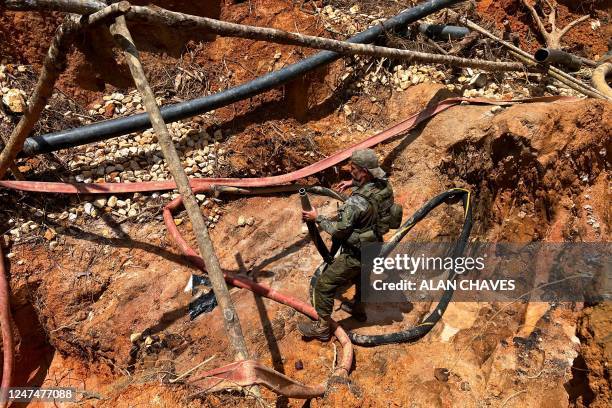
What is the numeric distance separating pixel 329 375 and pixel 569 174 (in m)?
3.23

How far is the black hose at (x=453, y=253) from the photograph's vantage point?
4098 mm

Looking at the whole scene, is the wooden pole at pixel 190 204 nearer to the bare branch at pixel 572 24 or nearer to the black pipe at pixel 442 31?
the black pipe at pixel 442 31

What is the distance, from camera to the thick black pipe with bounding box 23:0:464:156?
4531 mm

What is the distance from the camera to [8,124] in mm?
4676

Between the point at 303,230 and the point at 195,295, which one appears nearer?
the point at 195,295

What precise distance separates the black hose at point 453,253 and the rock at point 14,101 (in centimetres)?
356

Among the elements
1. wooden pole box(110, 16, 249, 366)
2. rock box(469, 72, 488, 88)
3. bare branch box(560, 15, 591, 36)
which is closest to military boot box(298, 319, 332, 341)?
wooden pole box(110, 16, 249, 366)

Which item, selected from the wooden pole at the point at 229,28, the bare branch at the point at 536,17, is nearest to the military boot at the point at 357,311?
the wooden pole at the point at 229,28

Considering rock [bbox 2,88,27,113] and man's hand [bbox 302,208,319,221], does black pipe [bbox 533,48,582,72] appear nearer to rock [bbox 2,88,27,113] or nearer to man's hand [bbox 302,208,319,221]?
man's hand [bbox 302,208,319,221]

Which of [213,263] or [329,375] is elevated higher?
[213,263]

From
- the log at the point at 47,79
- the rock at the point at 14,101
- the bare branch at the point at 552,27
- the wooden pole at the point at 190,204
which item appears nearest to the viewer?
the wooden pole at the point at 190,204

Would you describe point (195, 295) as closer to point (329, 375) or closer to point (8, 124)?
point (329, 375)

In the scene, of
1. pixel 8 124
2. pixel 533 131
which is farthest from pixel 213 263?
pixel 533 131

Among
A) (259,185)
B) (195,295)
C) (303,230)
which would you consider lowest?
(195,295)
